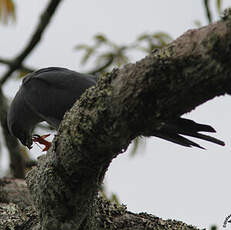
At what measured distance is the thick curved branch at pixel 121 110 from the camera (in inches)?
102

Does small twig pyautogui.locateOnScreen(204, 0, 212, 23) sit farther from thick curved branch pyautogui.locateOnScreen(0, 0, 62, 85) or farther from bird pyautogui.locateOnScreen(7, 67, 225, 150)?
thick curved branch pyautogui.locateOnScreen(0, 0, 62, 85)

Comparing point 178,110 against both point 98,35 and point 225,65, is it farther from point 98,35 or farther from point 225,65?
point 98,35

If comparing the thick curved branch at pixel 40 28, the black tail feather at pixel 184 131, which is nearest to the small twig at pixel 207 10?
the black tail feather at pixel 184 131

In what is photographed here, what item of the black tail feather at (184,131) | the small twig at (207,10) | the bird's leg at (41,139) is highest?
the small twig at (207,10)

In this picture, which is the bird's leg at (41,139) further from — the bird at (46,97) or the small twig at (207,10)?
the small twig at (207,10)

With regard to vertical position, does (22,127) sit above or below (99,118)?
above

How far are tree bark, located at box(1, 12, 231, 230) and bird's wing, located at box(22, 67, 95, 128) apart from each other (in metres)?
1.86

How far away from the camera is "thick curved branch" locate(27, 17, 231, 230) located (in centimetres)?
260

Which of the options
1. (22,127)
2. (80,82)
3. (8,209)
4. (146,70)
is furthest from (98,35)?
(146,70)

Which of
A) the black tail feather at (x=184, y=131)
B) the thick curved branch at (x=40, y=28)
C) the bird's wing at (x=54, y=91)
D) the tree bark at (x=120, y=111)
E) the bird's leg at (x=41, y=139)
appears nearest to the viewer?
the tree bark at (x=120, y=111)

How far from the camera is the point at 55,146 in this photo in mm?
3260

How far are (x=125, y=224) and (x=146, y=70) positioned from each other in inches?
63.4

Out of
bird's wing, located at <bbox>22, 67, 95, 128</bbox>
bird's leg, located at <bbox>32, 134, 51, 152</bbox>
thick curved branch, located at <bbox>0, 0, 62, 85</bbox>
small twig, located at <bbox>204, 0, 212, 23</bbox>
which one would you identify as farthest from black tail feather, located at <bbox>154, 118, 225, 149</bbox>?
thick curved branch, located at <bbox>0, 0, 62, 85</bbox>

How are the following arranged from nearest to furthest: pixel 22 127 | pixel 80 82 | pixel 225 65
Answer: pixel 225 65, pixel 80 82, pixel 22 127
